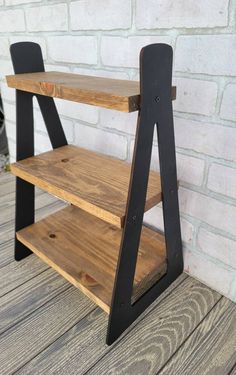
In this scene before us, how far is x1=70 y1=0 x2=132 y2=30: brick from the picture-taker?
0.88 meters

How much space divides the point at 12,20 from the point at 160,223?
40.9 inches

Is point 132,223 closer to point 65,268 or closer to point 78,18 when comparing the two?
point 65,268

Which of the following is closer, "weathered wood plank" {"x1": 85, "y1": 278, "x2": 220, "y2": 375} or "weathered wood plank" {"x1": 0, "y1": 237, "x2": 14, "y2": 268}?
"weathered wood plank" {"x1": 85, "y1": 278, "x2": 220, "y2": 375}

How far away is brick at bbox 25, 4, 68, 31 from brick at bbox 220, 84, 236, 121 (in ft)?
2.09

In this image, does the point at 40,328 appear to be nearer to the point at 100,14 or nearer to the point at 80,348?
the point at 80,348

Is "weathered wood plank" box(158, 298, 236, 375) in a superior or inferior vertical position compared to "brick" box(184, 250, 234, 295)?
inferior

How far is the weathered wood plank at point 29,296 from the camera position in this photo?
2.85 ft

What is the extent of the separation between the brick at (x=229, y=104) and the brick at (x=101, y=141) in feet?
1.19

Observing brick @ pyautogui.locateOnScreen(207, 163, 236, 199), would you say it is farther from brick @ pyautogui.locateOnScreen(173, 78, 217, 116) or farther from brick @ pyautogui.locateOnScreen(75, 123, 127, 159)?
brick @ pyautogui.locateOnScreen(75, 123, 127, 159)

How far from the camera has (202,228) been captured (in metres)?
0.91

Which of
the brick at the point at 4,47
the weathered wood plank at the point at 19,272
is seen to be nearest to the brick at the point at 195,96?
the weathered wood plank at the point at 19,272

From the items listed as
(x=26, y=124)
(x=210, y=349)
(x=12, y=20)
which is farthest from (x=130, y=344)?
(x=12, y=20)

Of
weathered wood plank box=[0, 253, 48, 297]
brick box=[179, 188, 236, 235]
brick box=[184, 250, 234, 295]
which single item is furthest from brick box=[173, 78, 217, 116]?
weathered wood plank box=[0, 253, 48, 297]

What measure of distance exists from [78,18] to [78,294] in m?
0.87
